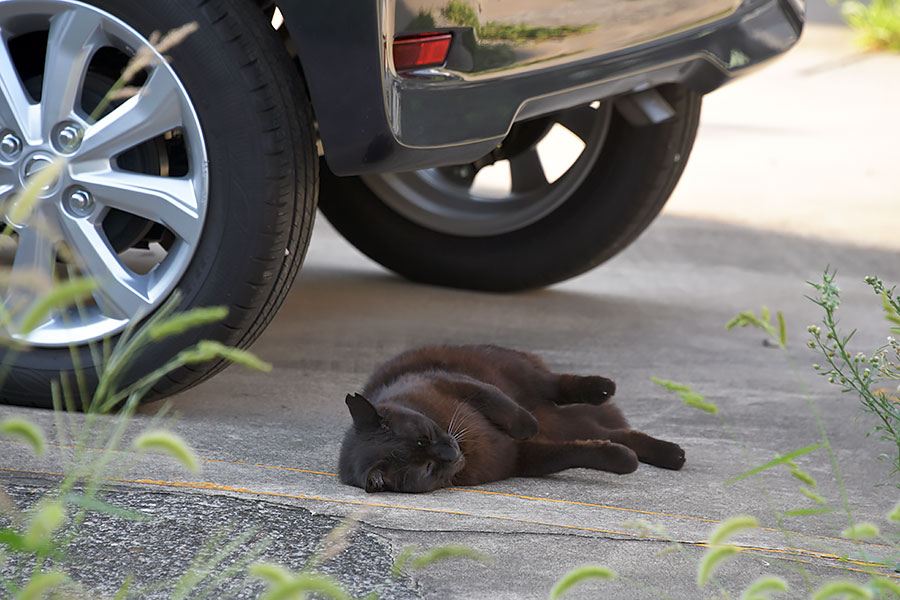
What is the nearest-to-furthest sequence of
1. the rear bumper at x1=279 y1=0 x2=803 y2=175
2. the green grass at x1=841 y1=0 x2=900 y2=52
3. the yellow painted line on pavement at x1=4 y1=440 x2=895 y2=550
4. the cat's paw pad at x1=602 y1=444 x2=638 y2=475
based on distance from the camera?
the yellow painted line on pavement at x1=4 y1=440 x2=895 y2=550, the rear bumper at x1=279 y1=0 x2=803 y2=175, the cat's paw pad at x1=602 y1=444 x2=638 y2=475, the green grass at x1=841 y1=0 x2=900 y2=52

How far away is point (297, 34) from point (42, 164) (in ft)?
2.58

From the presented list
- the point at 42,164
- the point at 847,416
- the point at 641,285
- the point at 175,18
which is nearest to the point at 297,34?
the point at 175,18

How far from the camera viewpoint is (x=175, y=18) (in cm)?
280

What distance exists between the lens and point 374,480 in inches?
103

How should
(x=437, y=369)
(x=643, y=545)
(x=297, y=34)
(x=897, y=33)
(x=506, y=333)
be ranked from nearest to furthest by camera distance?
1. (x=643, y=545)
2. (x=297, y=34)
3. (x=437, y=369)
4. (x=506, y=333)
5. (x=897, y=33)

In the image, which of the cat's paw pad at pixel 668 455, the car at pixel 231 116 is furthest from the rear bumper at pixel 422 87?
the cat's paw pad at pixel 668 455

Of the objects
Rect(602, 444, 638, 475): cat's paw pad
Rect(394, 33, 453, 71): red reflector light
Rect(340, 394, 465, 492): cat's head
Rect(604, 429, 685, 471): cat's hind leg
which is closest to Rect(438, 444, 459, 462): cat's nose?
Rect(340, 394, 465, 492): cat's head

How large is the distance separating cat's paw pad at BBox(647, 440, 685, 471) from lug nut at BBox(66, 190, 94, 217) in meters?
1.66

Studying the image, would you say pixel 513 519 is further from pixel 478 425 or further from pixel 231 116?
pixel 231 116

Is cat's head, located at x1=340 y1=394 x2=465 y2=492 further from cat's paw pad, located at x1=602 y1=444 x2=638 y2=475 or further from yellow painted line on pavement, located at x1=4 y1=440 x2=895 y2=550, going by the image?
cat's paw pad, located at x1=602 y1=444 x2=638 y2=475

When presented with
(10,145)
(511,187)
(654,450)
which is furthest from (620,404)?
(10,145)

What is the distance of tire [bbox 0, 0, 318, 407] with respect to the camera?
279 centimetres

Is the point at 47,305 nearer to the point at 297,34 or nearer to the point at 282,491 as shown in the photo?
the point at 282,491

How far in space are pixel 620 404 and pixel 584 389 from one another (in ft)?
1.31
